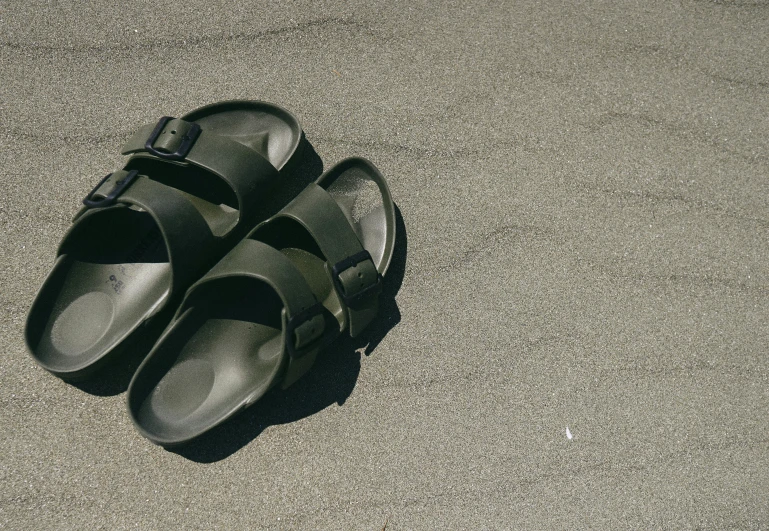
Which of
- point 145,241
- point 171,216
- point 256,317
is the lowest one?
point 256,317

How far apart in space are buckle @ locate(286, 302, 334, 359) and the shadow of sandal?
13 cm

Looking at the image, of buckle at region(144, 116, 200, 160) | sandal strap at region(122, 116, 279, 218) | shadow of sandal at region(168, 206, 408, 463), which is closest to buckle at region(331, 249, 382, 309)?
shadow of sandal at region(168, 206, 408, 463)

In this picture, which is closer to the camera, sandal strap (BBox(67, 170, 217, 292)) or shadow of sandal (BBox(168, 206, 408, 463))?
sandal strap (BBox(67, 170, 217, 292))

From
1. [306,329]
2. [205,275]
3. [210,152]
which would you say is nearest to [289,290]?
[306,329]

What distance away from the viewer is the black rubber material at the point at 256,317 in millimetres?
1133

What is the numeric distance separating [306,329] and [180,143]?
1.59 feet

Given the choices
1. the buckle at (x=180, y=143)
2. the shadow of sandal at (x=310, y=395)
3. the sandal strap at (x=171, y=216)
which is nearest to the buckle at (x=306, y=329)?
the shadow of sandal at (x=310, y=395)

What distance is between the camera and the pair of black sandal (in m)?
1.14

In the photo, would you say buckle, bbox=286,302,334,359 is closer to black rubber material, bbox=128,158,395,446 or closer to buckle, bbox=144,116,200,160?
black rubber material, bbox=128,158,395,446

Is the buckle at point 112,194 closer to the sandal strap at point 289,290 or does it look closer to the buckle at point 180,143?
the buckle at point 180,143

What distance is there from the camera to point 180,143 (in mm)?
1202

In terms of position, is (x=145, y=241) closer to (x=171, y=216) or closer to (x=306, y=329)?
(x=171, y=216)

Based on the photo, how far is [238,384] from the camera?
1.20 m

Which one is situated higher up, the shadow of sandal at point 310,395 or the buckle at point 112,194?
the buckle at point 112,194
